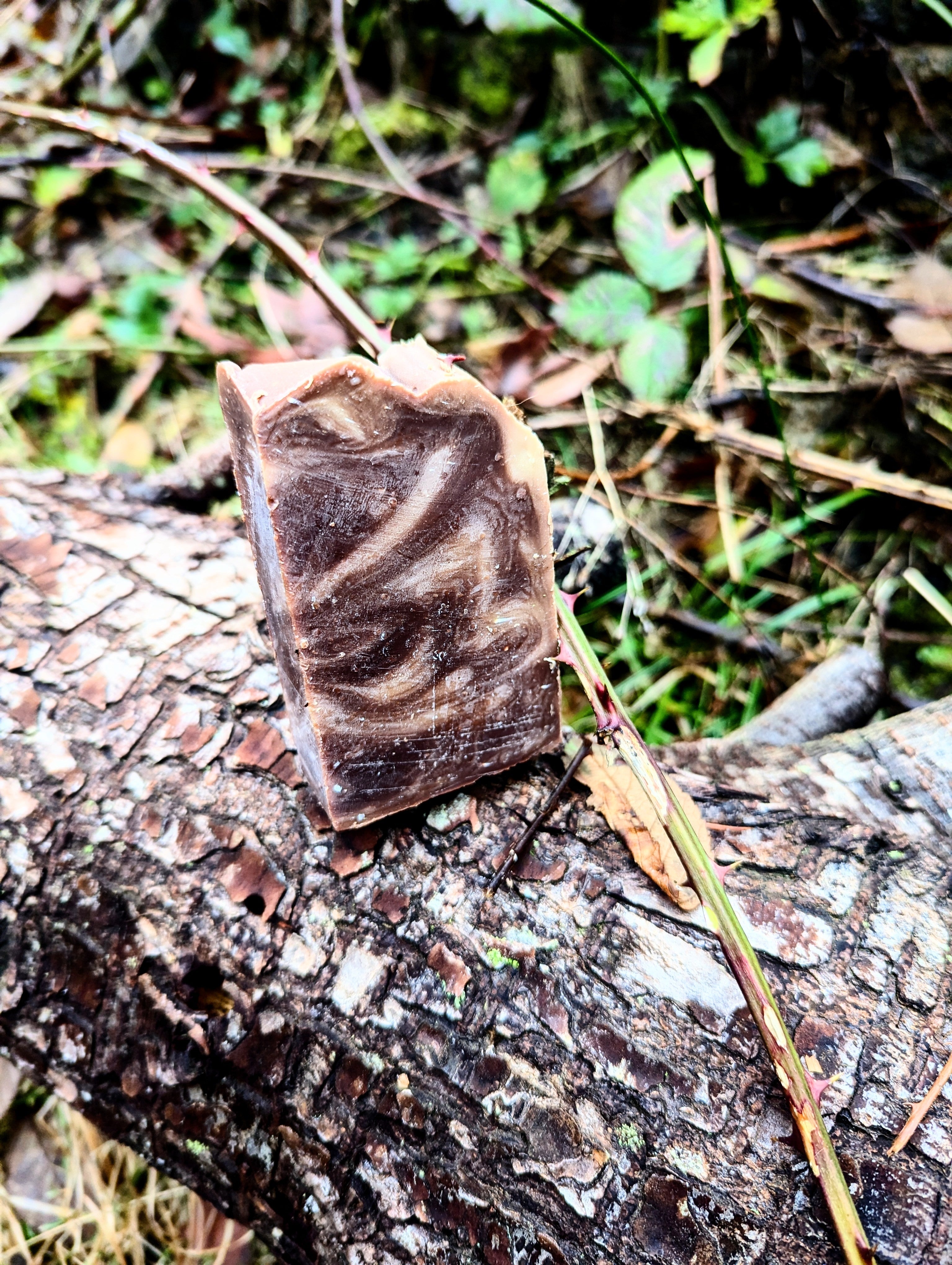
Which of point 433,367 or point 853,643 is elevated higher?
point 433,367

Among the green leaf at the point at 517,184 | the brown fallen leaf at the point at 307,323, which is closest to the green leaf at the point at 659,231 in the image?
the green leaf at the point at 517,184

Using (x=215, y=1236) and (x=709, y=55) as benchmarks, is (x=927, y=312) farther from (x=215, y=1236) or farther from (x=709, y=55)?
(x=215, y=1236)

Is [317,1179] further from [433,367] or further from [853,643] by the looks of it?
[853,643]

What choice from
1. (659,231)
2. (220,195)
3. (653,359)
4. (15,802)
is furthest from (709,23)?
(15,802)

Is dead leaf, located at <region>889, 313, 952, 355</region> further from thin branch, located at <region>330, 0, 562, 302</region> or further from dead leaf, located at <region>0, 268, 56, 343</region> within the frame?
dead leaf, located at <region>0, 268, 56, 343</region>

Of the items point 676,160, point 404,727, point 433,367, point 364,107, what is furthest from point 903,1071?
point 364,107

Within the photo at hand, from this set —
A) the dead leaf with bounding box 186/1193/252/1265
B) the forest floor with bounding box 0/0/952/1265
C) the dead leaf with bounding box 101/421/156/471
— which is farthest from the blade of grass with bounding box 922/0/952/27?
the dead leaf with bounding box 186/1193/252/1265

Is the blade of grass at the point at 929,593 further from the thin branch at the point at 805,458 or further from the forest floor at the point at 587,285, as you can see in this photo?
the thin branch at the point at 805,458
